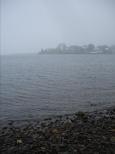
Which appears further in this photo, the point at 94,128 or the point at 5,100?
the point at 5,100

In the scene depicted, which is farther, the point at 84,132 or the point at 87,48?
the point at 87,48

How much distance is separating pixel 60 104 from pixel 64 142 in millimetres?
10473

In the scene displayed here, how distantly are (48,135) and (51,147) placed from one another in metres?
1.72

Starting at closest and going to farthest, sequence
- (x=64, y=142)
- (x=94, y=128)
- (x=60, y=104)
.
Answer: (x=64, y=142)
(x=94, y=128)
(x=60, y=104)

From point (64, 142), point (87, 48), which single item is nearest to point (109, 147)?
point (64, 142)

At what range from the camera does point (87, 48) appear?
19475 cm

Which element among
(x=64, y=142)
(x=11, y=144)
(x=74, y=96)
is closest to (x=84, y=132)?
(x=64, y=142)

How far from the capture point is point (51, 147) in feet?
28.3

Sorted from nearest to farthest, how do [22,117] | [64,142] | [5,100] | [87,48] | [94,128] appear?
1. [64,142]
2. [94,128]
3. [22,117]
4. [5,100]
5. [87,48]

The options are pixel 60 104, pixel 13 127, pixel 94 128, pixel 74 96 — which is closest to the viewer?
pixel 94 128

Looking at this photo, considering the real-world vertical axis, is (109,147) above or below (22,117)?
above

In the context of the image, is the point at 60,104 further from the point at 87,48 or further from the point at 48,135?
the point at 87,48

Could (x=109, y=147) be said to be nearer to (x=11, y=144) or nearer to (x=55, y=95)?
(x=11, y=144)

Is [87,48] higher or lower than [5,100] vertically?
higher
